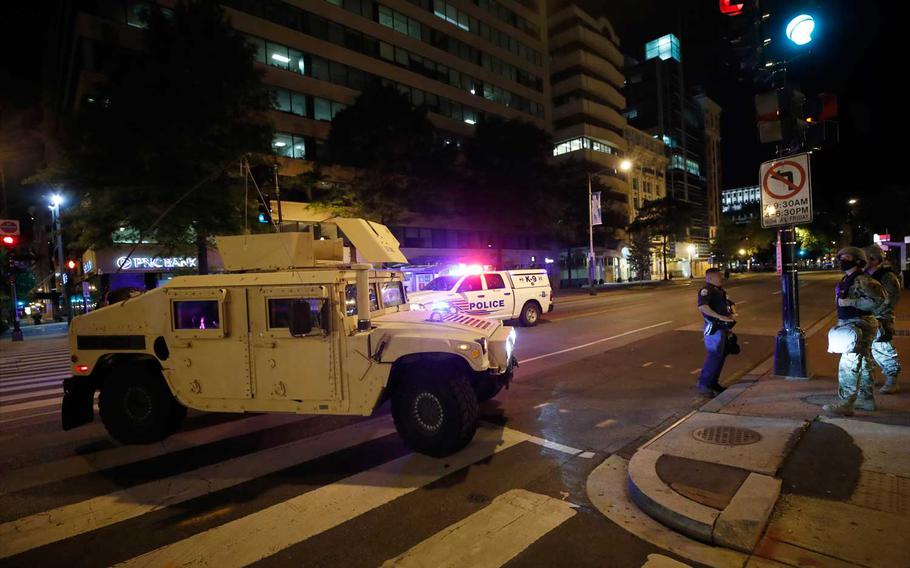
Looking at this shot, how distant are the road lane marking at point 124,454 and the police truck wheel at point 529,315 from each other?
1108 cm

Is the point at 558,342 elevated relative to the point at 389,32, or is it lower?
lower

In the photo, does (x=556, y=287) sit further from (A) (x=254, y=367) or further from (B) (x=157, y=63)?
(A) (x=254, y=367)

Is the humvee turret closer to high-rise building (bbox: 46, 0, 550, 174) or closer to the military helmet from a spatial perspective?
the military helmet

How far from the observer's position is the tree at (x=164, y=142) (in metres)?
17.8

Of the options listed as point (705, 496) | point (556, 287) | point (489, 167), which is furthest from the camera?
point (556, 287)

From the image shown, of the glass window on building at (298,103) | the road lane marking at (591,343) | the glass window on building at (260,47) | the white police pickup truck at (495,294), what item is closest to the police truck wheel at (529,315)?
the white police pickup truck at (495,294)

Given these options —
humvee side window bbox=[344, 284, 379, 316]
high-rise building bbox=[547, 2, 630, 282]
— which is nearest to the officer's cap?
humvee side window bbox=[344, 284, 379, 316]

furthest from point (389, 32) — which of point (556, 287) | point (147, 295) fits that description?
point (147, 295)

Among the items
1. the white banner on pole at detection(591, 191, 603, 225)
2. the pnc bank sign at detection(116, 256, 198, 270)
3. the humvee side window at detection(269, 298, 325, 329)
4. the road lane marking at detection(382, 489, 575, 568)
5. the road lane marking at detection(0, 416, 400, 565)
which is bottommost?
the road lane marking at detection(382, 489, 575, 568)

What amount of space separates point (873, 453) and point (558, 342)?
8.69 metres

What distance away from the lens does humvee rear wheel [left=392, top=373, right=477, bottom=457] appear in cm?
511

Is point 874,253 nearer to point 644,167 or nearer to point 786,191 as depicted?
point 786,191

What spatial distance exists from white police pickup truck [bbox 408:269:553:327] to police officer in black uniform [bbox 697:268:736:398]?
811 cm

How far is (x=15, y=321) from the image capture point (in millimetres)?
22906
